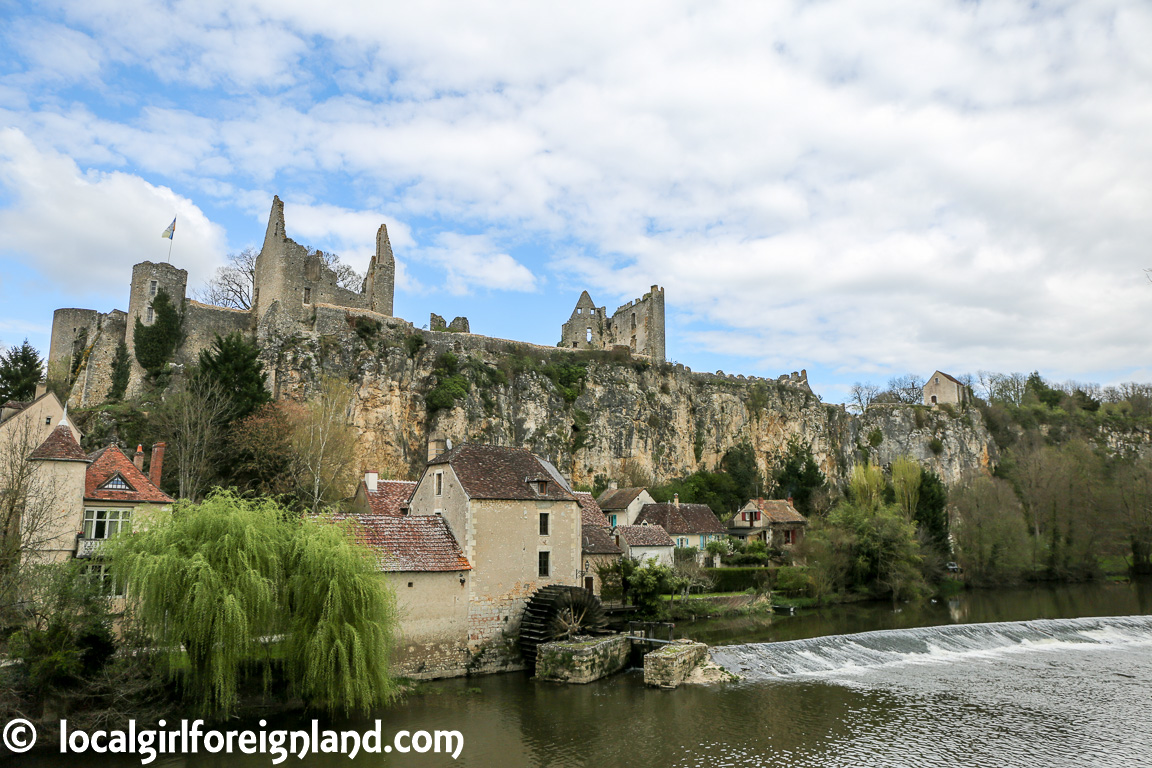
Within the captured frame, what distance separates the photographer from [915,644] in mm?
25250

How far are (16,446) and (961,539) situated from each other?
52497 mm

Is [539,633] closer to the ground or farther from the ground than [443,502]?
closer to the ground

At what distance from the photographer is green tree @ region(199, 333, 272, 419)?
31641 millimetres

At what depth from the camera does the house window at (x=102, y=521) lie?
19.7 meters

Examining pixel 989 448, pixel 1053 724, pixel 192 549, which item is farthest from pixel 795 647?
pixel 989 448

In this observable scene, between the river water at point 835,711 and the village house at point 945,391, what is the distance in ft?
188

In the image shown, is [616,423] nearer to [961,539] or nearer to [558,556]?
[961,539]

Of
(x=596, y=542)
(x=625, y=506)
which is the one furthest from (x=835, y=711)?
(x=625, y=506)

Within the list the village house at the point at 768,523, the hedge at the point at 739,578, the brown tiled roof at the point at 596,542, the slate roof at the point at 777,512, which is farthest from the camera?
the slate roof at the point at 777,512

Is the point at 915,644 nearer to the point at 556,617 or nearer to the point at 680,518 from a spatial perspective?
the point at 556,617

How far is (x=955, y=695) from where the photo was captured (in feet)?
62.0

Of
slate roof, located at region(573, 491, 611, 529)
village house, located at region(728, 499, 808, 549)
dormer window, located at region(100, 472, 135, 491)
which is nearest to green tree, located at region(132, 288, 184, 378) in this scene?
dormer window, located at region(100, 472, 135, 491)

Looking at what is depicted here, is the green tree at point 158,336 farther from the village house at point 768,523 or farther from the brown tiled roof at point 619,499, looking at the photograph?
the village house at point 768,523

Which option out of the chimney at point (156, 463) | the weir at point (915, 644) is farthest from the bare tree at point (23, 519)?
the weir at point (915, 644)
